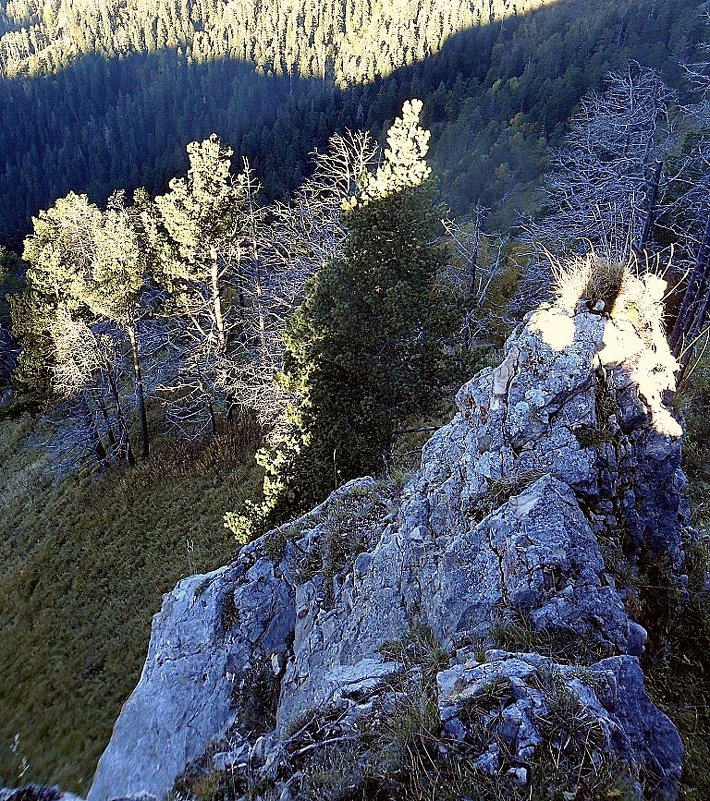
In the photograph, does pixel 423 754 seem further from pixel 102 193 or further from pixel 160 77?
pixel 160 77

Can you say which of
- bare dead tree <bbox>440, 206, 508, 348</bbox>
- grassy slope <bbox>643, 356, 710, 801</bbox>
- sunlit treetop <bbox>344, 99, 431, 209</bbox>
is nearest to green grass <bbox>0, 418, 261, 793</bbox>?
bare dead tree <bbox>440, 206, 508, 348</bbox>

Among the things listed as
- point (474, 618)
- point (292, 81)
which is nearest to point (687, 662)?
point (474, 618)

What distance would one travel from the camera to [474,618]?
4.12m

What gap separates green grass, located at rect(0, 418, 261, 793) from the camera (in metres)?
12.1

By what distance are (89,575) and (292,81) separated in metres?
122

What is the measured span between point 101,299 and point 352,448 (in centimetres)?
1332

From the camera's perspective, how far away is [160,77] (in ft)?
402

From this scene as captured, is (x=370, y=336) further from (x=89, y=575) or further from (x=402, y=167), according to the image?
(x=89, y=575)

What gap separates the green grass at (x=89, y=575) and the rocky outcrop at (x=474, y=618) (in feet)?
22.1

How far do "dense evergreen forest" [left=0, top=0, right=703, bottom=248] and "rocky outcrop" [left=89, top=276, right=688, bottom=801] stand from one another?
3373cm

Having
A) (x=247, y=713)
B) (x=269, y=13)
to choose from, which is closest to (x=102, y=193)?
(x=269, y=13)

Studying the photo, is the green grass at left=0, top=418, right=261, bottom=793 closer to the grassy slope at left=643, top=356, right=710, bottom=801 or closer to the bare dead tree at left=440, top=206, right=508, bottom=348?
the bare dead tree at left=440, top=206, right=508, bottom=348

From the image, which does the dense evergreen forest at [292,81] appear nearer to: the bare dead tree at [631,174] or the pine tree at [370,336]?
the bare dead tree at [631,174]

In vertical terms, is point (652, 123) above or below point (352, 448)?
above
